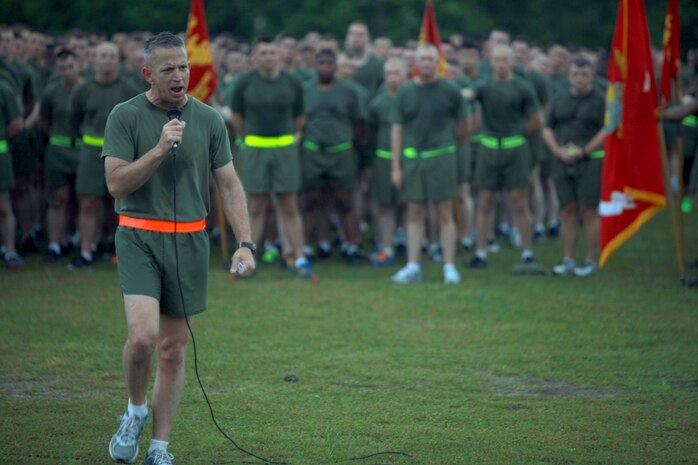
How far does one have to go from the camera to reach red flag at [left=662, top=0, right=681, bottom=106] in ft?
40.1

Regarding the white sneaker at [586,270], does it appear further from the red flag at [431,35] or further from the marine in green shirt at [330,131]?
the red flag at [431,35]

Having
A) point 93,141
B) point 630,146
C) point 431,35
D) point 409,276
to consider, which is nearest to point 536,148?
point 431,35

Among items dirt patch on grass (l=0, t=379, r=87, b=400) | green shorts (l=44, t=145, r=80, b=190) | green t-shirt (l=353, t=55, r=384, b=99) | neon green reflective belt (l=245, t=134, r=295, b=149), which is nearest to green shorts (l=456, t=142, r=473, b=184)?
green t-shirt (l=353, t=55, r=384, b=99)

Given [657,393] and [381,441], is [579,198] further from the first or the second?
[381,441]

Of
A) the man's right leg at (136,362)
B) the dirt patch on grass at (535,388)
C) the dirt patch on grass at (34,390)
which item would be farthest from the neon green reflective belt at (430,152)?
the man's right leg at (136,362)

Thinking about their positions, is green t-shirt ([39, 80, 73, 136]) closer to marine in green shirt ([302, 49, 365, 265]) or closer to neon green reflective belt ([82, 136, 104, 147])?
neon green reflective belt ([82, 136, 104, 147])

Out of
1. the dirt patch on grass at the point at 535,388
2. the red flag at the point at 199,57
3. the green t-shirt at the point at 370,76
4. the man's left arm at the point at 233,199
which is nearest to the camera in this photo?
the man's left arm at the point at 233,199

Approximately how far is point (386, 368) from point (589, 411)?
1.76m

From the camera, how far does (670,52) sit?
12.5 m

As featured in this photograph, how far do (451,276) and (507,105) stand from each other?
7.45ft

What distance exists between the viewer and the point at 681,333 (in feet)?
32.2

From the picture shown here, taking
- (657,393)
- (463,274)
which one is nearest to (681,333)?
(657,393)

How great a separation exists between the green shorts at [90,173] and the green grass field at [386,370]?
1.01m

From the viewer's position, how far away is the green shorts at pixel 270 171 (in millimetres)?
12812
